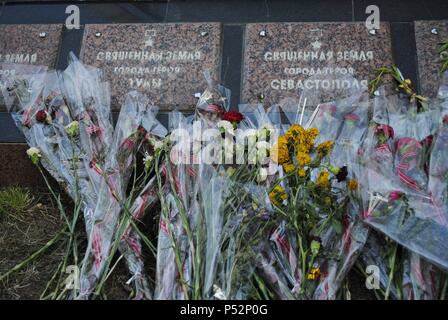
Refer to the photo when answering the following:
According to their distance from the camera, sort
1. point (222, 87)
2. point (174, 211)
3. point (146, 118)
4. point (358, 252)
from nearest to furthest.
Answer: point (358, 252) < point (174, 211) < point (146, 118) < point (222, 87)

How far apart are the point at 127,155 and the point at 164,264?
75 centimetres

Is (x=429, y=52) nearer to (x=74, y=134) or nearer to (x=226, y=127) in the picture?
(x=226, y=127)

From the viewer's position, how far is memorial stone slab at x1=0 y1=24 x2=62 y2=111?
14.6ft

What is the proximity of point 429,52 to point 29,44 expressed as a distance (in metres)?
2.65

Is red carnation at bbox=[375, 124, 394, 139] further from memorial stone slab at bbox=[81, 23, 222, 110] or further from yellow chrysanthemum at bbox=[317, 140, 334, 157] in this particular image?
memorial stone slab at bbox=[81, 23, 222, 110]

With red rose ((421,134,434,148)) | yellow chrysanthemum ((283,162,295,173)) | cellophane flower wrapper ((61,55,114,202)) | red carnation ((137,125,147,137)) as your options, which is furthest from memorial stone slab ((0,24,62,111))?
red rose ((421,134,434,148))

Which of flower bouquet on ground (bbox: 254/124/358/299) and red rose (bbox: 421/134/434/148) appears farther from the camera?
red rose (bbox: 421/134/434/148)

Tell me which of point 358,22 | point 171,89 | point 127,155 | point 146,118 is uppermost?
point 358,22

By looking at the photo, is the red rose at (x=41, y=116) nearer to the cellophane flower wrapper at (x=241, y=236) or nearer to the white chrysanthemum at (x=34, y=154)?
the white chrysanthemum at (x=34, y=154)

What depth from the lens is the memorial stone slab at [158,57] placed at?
4.14 metres

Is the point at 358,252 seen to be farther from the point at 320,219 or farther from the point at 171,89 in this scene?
the point at 171,89

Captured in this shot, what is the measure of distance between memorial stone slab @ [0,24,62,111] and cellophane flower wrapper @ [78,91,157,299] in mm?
1027
